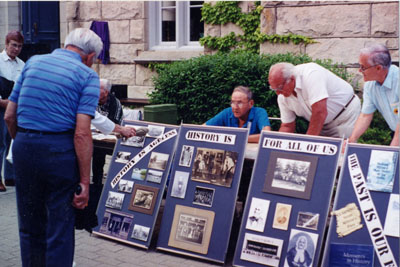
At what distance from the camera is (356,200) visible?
4.05 meters

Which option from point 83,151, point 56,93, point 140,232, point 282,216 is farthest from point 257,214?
point 56,93

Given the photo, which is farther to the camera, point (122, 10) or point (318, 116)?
point (122, 10)

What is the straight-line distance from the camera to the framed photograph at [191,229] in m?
4.61

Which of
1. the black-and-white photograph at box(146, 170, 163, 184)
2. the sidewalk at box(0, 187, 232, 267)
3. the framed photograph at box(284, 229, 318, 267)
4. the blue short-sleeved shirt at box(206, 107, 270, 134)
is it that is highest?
the blue short-sleeved shirt at box(206, 107, 270, 134)

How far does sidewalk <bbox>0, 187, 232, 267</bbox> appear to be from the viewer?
15.2ft

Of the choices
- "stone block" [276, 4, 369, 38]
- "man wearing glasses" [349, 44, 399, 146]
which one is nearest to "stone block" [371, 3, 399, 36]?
"stone block" [276, 4, 369, 38]

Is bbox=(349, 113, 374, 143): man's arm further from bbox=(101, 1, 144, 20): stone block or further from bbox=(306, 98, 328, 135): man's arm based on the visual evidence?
bbox=(101, 1, 144, 20): stone block

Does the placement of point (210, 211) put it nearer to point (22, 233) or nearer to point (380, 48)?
point (22, 233)

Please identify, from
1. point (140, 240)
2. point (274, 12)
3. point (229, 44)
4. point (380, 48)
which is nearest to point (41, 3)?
point (229, 44)

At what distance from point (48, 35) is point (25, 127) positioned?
9.65 metres

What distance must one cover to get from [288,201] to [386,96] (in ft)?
4.06

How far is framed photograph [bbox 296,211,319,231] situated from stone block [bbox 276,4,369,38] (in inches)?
184

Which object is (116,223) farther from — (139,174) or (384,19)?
(384,19)

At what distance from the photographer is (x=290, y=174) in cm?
434
